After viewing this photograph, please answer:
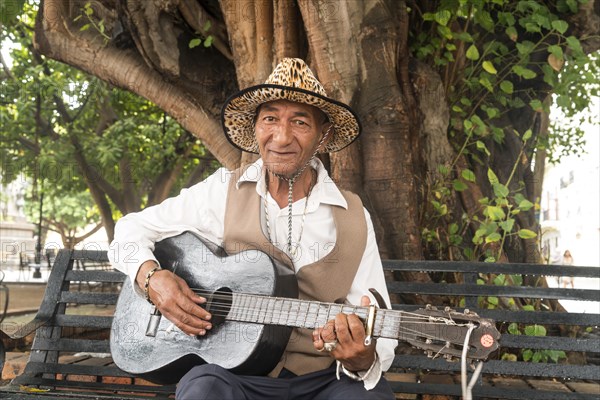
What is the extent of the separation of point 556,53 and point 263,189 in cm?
303

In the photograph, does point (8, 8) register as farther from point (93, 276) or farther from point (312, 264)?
point (312, 264)

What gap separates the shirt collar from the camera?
2.84 m

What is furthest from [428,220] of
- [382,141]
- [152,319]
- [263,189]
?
[152,319]

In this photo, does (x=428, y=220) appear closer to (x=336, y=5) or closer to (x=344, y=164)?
(x=344, y=164)

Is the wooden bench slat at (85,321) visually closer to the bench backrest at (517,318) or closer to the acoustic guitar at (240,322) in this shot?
the acoustic guitar at (240,322)

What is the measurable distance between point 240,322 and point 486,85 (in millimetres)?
3390

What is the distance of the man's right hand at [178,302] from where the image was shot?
2.57 m

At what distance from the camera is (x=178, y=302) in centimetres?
260

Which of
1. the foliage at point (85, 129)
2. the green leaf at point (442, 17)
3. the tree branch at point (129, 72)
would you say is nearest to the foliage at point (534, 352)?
the green leaf at point (442, 17)

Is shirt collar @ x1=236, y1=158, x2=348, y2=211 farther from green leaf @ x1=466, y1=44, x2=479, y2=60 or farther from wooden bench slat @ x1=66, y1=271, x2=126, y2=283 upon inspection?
green leaf @ x1=466, y1=44, x2=479, y2=60

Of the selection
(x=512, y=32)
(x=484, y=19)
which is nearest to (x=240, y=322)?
(x=484, y=19)

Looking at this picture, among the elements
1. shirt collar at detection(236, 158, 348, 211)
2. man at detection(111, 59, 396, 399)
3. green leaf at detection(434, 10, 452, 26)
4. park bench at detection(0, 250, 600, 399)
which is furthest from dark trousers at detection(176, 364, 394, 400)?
green leaf at detection(434, 10, 452, 26)

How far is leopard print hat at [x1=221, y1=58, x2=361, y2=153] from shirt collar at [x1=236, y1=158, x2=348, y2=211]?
0.21 m

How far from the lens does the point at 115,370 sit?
3.56m
